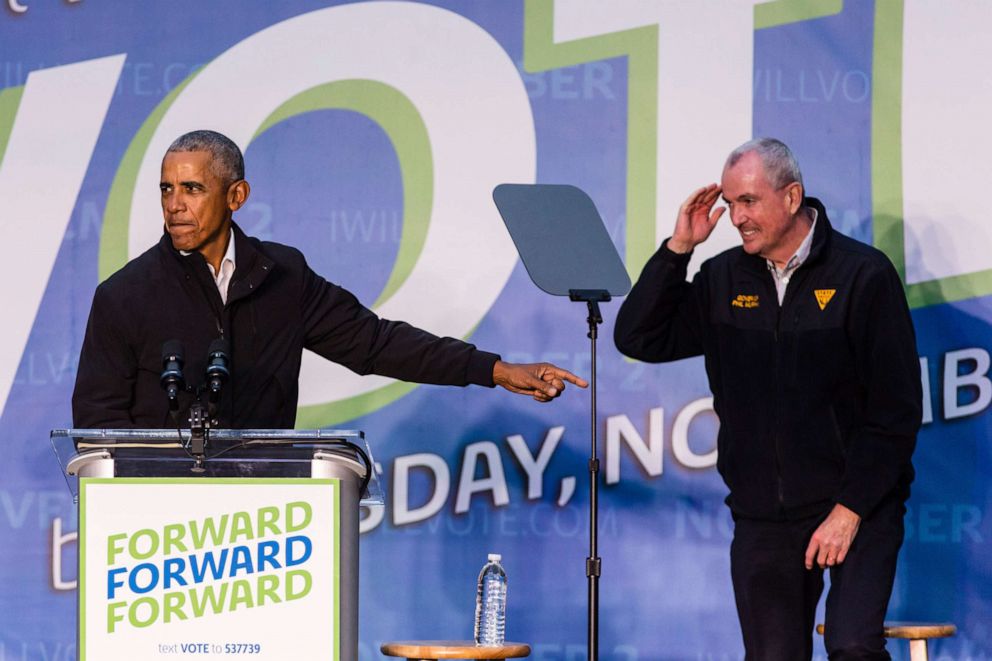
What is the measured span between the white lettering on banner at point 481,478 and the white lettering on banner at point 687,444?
0.61 meters

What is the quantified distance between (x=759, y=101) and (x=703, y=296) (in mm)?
1240

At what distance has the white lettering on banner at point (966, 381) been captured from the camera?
17.0 ft

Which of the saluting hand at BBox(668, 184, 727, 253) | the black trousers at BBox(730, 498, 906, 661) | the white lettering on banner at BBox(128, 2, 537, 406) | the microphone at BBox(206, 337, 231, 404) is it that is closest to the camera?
the microphone at BBox(206, 337, 231, 404)

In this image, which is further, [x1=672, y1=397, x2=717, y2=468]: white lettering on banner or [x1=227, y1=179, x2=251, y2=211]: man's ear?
[x1=672, y1=397, x2=717, y2=468]: white lettering on banner

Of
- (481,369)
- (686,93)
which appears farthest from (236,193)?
(686,93)

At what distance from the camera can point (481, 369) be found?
4.00 m

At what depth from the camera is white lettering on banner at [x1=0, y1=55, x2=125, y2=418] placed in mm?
5160

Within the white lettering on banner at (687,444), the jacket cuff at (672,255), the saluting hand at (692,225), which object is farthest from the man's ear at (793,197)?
the white lettering on banner at (687,444)

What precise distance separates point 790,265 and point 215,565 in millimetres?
1869

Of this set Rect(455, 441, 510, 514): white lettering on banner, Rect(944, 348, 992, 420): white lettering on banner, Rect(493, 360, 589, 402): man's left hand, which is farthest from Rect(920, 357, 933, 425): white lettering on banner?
Rect(493, 360, 589, 402): man's left hand

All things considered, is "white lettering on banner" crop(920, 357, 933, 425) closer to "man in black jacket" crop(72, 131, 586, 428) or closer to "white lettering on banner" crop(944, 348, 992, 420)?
"white lettering on banner" crop(944, 348, 992, 420)

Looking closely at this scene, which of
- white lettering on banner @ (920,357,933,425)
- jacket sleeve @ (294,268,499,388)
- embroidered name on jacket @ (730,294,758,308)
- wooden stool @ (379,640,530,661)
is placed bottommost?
wooden stool @ (379,640,530,661)

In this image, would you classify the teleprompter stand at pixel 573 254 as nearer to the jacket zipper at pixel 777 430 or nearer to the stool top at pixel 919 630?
the jacket zipper at pixel 777 430

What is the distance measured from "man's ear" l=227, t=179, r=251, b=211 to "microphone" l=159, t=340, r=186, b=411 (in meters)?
0.96
